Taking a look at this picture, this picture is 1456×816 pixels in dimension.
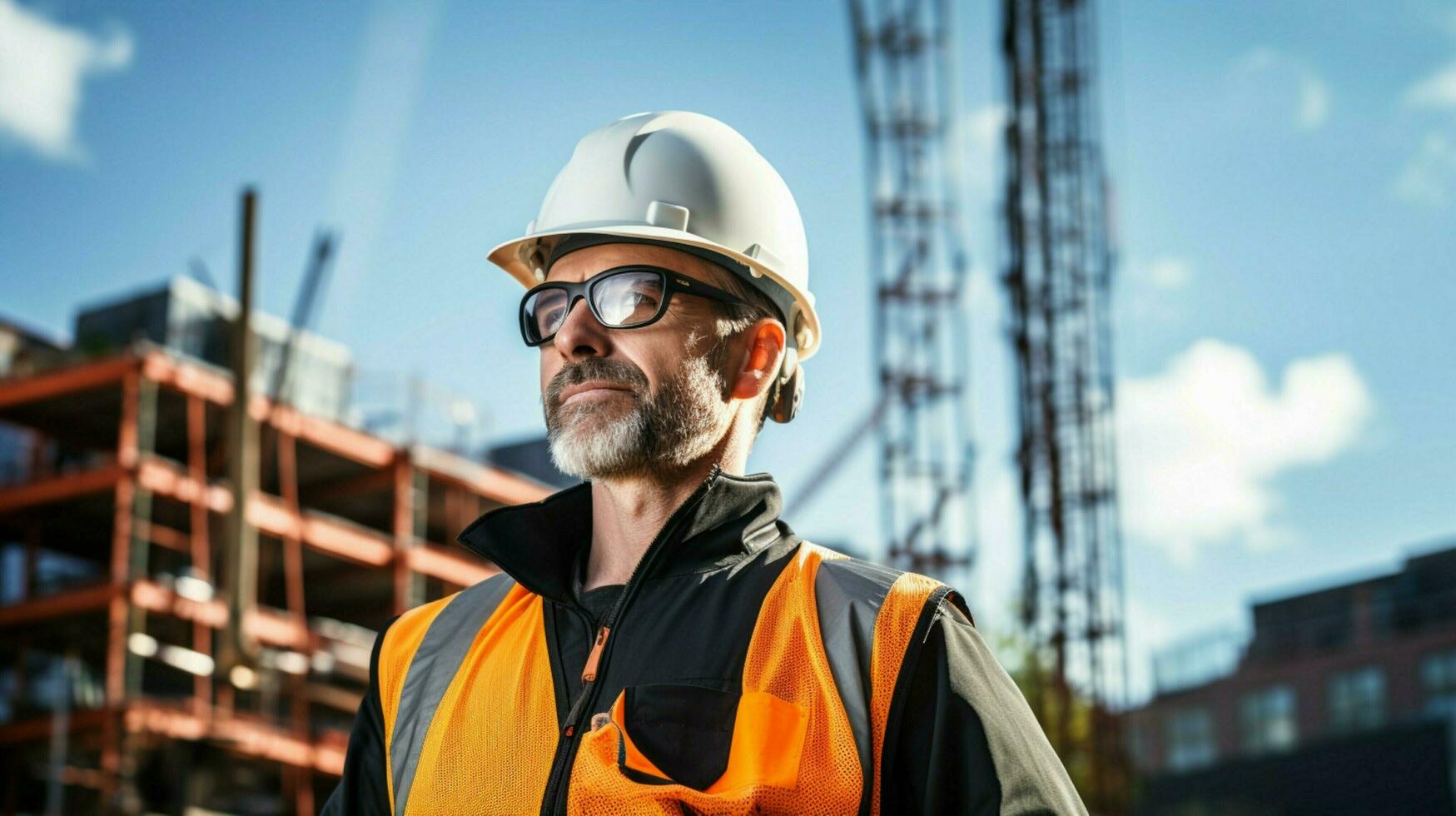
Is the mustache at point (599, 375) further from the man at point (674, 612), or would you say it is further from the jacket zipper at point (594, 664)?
the jacket zipper at point (594, 664)

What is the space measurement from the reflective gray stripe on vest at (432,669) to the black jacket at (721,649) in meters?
0.09

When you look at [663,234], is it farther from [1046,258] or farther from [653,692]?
[1046,258]

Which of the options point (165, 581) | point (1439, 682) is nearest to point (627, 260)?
point (165, 581)

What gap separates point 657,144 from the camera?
10.0 ft

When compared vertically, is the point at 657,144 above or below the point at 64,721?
below

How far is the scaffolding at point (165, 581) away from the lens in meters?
37.4

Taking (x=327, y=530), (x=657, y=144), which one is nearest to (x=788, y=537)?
(x=657, y=144)

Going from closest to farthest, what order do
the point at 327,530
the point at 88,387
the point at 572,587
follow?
the point at 572,587 → the point at 88,387 → the point at 327,530

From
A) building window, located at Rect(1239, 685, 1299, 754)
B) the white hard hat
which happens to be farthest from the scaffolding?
the white hard hat

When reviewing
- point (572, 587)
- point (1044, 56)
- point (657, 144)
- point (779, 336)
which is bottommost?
point (572, 587)

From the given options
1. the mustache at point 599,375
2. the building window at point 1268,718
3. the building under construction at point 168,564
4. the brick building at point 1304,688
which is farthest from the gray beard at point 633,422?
the building window at point 1268,718

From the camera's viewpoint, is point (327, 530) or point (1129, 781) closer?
point (1129, 781)

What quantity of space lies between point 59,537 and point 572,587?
44313 millimetres

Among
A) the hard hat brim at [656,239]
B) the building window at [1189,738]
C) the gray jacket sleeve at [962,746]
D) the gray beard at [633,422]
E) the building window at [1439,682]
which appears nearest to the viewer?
the gray jacket sleeve at [962,746]
